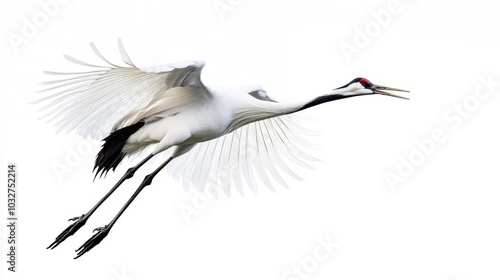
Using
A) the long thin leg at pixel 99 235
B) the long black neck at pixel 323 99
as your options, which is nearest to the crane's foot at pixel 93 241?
the long thin leg at pixel 99 235

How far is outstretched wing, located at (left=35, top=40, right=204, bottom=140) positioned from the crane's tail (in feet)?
0.30

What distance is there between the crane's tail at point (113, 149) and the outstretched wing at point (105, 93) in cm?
9

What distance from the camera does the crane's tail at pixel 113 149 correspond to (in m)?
8.69

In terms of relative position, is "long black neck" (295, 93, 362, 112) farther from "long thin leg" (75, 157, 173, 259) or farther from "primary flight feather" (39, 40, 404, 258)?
"long thin leg" (75, 157, 173, 259)

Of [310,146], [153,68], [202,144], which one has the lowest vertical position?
[310,146]

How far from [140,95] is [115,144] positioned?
0.59m

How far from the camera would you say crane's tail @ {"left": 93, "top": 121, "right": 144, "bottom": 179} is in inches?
342

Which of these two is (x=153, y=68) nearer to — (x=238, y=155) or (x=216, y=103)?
(x=216, y=103)

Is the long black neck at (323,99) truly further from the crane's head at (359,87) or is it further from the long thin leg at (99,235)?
the long thin leg at (99,235)

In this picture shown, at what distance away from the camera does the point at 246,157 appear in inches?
379

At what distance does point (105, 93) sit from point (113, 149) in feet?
2.08

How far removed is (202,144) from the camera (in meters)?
9.65

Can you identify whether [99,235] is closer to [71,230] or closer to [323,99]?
[71,230]

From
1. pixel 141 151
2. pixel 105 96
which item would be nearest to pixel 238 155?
pixel 141 151
